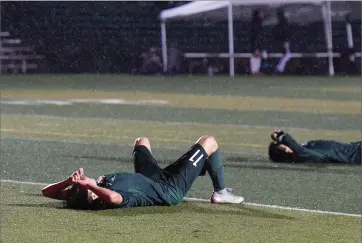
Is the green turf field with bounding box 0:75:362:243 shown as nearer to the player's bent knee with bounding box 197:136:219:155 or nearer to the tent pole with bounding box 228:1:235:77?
the player's bent knee with bounding box 197:136:219:155

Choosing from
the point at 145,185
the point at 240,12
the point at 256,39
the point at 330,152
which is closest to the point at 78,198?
the point at 145,185

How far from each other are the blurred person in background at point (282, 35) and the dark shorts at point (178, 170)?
24667 millimetres

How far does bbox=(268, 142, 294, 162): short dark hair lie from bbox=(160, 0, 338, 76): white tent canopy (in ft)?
63.3

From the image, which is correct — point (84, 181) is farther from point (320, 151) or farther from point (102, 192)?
point (320, 151)

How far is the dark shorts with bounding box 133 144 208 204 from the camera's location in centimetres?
928

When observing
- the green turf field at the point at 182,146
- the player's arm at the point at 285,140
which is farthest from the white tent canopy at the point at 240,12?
the player's arm at the point at 285,140

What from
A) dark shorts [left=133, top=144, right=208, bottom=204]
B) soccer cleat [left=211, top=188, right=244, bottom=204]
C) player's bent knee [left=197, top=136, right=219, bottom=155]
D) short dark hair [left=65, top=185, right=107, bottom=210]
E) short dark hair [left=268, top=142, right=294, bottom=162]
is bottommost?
short dark hair [left=268, top=142, right=294, bottom=162]

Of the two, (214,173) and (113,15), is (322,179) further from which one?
(113,15)

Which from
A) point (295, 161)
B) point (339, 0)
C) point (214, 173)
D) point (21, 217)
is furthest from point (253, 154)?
point (339, 0)

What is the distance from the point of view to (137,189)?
357 inches

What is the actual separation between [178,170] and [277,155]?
363 centimetres

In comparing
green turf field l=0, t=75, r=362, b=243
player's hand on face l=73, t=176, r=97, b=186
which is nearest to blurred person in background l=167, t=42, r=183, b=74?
green turf field l=0, t=75, r=362, b=243

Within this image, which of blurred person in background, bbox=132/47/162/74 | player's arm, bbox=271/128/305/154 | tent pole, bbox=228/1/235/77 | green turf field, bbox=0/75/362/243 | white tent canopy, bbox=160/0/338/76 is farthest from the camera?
blurred person in background, bbox=132/47/162/74

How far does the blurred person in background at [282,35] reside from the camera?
34.2 m
